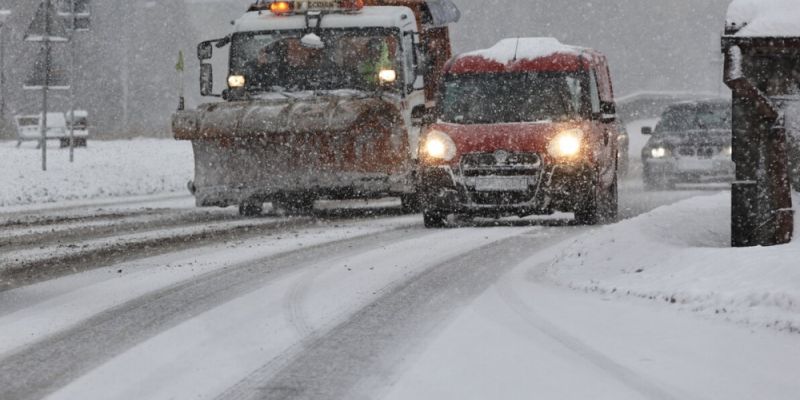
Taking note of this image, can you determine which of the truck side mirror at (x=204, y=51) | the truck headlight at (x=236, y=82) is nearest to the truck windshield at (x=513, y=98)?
the truck headlight at (x=236, y=82)

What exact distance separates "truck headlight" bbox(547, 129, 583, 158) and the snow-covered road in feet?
6.69

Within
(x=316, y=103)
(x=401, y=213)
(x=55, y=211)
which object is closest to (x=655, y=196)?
(x=401, y=213)

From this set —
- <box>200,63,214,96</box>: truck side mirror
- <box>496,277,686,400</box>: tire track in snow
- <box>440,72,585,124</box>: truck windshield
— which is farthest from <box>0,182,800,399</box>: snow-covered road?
<box>200,63,214,96</box>: truck side mirror

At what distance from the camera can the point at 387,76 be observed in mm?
17438

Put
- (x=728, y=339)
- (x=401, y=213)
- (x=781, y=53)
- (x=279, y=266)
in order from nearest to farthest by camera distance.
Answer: (x=728, y=339)
(x=781, y=53)
(x=279, y=266)
(x=401, y=213)

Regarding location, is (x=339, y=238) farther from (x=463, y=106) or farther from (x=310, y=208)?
(x=310, y=208)

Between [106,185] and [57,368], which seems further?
[106,185]

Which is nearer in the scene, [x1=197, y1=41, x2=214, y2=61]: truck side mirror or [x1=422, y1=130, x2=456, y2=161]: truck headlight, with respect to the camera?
[x1=422, y1=130, x2=456, y2=161]: truck headlight

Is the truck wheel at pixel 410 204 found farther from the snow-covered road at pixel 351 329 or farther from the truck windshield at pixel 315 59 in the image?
the snow-covered road at pixel 351 329

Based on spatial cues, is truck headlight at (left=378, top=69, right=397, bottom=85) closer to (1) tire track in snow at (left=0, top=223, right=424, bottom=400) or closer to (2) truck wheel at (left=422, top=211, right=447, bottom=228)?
(2) truck wheel at (left=422, top=211, right=447, bottom=228)

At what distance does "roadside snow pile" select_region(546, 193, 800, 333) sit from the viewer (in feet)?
23.8

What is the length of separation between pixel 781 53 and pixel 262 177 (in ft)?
30.6

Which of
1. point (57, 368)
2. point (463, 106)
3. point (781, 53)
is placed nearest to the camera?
point (57, 368)

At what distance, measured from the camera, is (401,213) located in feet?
59.8
